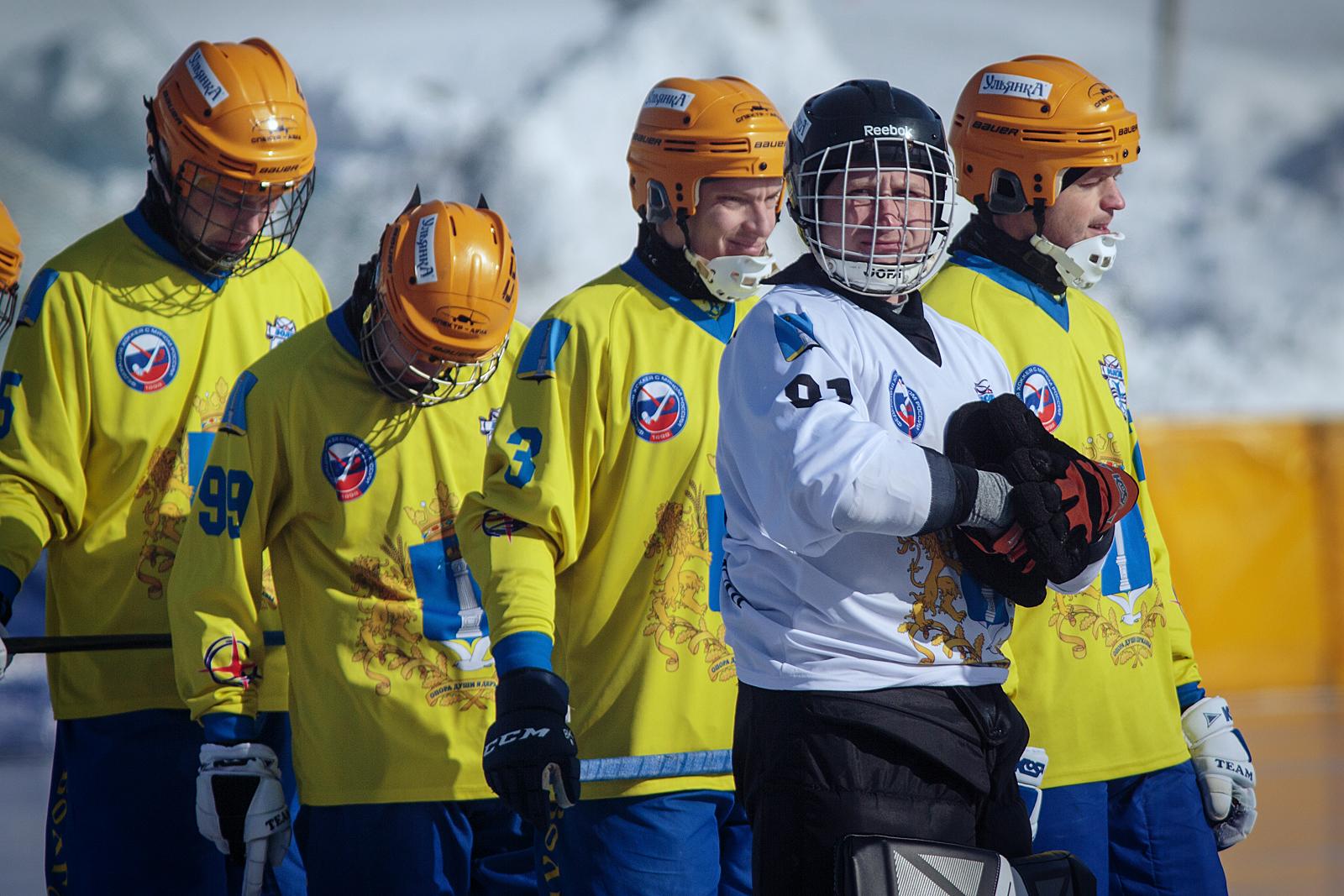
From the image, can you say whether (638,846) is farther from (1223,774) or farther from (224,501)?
(1223,774)

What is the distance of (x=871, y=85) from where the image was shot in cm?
239

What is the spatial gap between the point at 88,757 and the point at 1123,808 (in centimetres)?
216

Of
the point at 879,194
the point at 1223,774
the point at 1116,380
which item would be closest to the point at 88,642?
the point at 879,194

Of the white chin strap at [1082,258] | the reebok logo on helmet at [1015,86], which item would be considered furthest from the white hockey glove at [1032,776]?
the reebok logo on helmet at [1015,86]

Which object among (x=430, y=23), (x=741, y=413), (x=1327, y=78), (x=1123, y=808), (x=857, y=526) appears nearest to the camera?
(x=857, y=526)

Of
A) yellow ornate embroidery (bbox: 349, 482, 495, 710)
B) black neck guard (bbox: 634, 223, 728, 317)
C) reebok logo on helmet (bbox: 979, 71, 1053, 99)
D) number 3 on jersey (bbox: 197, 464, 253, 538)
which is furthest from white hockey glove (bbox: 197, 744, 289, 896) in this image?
reebok logo on helmet (bbox: 979, 71, 1053, 99)

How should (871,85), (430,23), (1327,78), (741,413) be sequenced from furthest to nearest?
(1327,78)
(430,23)
(871,85)
(741,413)

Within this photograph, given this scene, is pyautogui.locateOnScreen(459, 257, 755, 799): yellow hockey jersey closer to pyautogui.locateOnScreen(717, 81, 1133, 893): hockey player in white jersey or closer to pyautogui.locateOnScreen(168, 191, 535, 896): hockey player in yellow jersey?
pyautogui.locateOnScreen(168, 191, 535, 896): hockey player in yellow jersey

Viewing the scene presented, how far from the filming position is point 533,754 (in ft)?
8.19

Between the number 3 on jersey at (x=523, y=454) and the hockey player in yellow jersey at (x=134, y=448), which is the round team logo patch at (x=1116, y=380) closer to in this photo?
the number 3 on jersey at (x=523, y=454)

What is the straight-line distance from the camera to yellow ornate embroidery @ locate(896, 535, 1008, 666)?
2.13 m

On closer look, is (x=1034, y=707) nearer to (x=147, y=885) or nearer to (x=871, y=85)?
(x=871, y=85)

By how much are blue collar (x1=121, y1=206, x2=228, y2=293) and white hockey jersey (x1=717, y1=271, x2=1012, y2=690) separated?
182 centimetres

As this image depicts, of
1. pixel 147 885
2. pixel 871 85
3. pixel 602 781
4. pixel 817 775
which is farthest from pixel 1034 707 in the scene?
pixel 147 885
